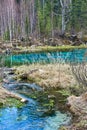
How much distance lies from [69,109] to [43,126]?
155 centimetres

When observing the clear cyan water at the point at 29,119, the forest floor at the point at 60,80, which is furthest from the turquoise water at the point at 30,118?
the forest floor at the point at 60,80

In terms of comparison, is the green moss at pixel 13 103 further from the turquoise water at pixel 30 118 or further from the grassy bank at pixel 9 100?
the turquoise water at pixel 30 118

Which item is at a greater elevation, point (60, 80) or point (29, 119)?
point (29, 119)

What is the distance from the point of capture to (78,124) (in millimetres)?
8211

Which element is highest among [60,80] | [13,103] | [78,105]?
[78,105]

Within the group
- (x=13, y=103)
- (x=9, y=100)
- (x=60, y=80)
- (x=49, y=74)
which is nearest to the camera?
(x=13, y=103)

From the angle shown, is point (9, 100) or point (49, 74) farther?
point (49, 74)

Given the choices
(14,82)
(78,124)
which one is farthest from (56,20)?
(78,124)

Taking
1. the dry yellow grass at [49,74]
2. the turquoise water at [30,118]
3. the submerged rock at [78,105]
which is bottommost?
the dry yellow grass at [49,74]

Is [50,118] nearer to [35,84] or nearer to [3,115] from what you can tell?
[3,115]

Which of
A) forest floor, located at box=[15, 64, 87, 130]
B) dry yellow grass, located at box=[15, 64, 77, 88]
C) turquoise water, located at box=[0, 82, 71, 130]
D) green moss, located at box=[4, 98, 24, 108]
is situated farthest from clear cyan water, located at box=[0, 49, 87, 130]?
dry yellow grass, located at box=[15, 64, 77, 88]

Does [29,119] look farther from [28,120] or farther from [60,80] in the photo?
[60,80]

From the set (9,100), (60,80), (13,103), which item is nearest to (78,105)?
(13,103)

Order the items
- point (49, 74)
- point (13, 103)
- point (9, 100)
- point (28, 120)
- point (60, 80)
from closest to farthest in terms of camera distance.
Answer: point (28, 120) → point (13, 103) → point (9, 100) → point (60, 80) → point (49, 74)
